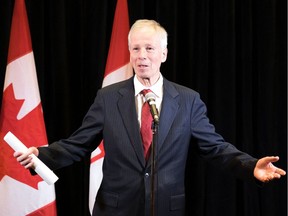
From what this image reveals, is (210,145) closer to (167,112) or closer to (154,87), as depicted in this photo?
(167,112)

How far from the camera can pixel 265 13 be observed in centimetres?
375

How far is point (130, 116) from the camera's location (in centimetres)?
225

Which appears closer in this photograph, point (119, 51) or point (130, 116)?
point (130, 116)

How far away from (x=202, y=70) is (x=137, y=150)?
1.67m

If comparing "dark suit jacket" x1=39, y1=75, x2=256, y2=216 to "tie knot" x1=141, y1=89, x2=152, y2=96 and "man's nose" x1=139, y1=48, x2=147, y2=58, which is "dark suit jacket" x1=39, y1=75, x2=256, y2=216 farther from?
"man's nose" x1=139, y1=48, x2=147, y2=58

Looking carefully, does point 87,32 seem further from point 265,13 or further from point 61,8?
point 265,13

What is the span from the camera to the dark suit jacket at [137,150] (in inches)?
85.7

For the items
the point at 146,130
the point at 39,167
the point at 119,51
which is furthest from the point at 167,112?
the point at 119,51

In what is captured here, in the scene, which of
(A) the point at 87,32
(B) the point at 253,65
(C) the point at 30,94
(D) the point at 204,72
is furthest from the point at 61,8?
(B) the point at 253,65

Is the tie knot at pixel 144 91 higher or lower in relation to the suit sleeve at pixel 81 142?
higher

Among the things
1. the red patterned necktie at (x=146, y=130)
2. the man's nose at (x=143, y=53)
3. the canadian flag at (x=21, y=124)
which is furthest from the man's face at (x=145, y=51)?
the canadian flag at (x=21, y=124)

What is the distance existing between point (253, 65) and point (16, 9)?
2.00 m

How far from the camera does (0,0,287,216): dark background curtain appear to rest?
11.6 ft

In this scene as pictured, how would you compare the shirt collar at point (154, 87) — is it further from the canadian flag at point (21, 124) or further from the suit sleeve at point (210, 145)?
the canadian flag at point (21, 124)
